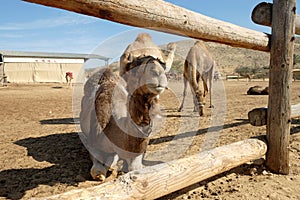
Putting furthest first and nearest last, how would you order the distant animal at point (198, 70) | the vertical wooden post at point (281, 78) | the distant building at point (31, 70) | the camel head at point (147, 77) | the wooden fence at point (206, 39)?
1. the distant building at point (31, 70)
2. the distant animal at point (198, 70)
3. the vertical wooden post at point (281, 78)
4. the camel head at point (147, 77)
5. the wooden fence at point (206, 39)

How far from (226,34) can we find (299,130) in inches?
114

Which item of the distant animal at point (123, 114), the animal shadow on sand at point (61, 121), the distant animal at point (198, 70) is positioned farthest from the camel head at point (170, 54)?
the distant animal at point (198, 70)

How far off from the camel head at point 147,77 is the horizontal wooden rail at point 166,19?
0.30 meters

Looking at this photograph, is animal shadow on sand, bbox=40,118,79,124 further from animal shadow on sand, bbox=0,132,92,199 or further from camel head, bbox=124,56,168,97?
camel head, bbox=124,56,168,97

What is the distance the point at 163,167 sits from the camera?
7.80 ft

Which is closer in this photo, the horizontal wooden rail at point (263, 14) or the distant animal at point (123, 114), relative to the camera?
the distant animal at point (123, 114)

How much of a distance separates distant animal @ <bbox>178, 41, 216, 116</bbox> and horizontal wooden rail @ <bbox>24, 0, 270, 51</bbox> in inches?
178

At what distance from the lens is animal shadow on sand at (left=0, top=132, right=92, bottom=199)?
318 centimetres

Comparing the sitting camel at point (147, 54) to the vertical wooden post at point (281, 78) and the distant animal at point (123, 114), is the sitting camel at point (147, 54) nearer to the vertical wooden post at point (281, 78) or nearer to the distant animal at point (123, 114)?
the distant animal at point (123, 114)

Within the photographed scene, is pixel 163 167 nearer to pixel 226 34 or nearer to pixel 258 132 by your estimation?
pixel 226 34

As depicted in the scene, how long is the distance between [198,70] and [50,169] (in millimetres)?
5714

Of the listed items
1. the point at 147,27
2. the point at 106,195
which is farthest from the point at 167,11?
the point at 106,195

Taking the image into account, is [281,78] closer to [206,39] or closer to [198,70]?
[206,39]

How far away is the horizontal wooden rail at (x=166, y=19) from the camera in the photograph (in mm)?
1874
